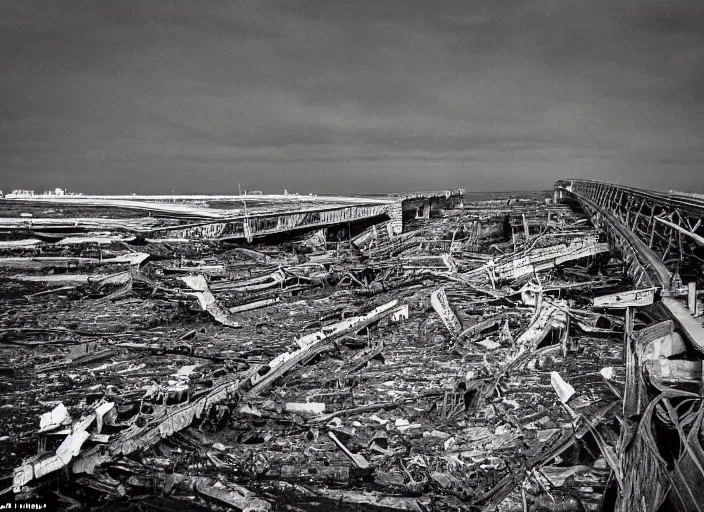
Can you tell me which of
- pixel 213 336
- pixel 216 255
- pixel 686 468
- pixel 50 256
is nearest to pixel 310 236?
pixel 216 255

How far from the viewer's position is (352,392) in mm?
8930

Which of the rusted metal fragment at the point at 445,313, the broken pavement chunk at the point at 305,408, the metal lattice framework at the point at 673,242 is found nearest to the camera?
the broken pavement chunk at the point at 305,408

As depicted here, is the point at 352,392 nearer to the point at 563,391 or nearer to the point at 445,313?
the point at 563,391

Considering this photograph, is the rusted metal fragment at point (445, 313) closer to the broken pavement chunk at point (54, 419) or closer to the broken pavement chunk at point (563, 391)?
the broken pavement chunk at point (563, 391)

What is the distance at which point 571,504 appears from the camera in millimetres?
5383

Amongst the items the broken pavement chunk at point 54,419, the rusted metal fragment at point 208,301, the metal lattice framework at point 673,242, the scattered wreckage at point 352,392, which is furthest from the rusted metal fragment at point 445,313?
the broken pavement chunk at point 54,419

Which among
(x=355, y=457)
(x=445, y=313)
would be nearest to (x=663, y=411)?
(x=355, y=457)

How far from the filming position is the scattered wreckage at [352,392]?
5.70m

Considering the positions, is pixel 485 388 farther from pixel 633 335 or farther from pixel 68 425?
pixel 68 425

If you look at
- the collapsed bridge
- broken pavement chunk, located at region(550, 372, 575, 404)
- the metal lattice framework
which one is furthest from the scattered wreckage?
the metal lattice framework

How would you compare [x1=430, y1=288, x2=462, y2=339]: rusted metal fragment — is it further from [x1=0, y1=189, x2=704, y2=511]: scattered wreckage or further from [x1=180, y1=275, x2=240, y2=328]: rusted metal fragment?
[x1=180, y1=275, x2=240, y2=328]: rusted metal fragment

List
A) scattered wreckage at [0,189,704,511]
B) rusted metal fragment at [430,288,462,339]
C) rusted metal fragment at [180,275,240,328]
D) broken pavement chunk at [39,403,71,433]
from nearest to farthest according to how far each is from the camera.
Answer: scattered wreckage at [0,189,704,511] → broken pavement chunk at [39,403,71,433] → rusted metal fragment at [430,288,462,339] → rusted metal fragment at [180,275,240,328]

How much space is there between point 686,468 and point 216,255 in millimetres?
21820

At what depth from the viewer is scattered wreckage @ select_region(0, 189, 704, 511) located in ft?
18.7
